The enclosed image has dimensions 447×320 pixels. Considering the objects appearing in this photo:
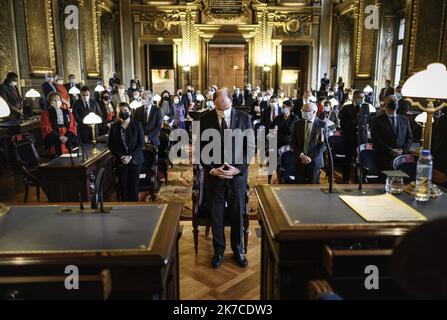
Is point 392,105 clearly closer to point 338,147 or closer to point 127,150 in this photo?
point 338,147

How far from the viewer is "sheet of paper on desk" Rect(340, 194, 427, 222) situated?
8.31 ft

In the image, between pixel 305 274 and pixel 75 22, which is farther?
pixel 75 22

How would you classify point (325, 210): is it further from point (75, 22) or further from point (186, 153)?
point (75, 22)

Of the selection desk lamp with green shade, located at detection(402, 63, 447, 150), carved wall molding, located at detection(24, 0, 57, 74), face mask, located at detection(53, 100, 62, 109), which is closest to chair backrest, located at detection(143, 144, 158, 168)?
face mask, located at detection(53, 100, 62, 109)

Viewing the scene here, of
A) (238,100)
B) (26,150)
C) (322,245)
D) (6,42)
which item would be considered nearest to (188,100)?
(238,100)

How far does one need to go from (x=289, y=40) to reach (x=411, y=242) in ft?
57.7

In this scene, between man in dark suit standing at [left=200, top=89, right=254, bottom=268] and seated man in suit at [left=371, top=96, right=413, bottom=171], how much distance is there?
2.23 m

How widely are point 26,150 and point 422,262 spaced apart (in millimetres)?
6245

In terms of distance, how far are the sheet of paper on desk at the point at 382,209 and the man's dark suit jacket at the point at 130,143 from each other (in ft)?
10.2

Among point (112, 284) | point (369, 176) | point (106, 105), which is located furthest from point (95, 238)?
point (106, 105)

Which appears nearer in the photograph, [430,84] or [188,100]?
[430,84]

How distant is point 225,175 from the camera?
396cm

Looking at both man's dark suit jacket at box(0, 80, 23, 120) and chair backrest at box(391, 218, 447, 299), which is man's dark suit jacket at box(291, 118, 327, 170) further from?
man's dark suit jacket at box(0, 80, 23, 120)

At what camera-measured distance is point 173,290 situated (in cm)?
267
